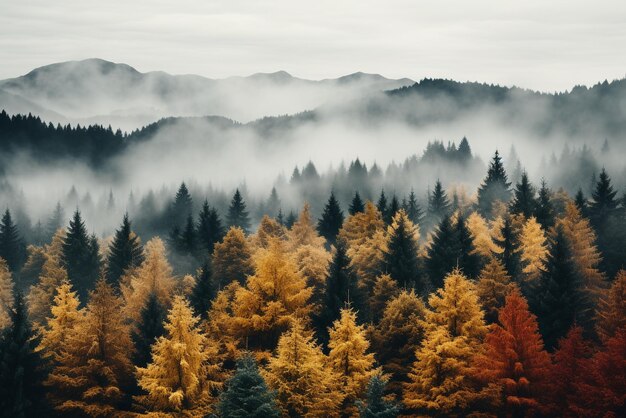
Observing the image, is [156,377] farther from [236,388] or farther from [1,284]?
[1,284]

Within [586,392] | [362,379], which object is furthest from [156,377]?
[586,392]

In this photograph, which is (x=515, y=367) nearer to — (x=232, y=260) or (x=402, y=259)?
(x=402, y=259)

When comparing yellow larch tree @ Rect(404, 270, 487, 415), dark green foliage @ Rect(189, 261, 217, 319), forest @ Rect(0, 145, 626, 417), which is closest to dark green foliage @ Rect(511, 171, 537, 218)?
forest @ Rect(0, 145, 626, 417)

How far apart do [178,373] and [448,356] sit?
17090 mm

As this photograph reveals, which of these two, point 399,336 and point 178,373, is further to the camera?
point 399,336

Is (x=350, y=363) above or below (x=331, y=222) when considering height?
below

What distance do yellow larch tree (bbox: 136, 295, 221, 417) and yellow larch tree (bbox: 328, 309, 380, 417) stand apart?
7878 millimetres

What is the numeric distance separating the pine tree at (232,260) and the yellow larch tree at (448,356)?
1179 inches

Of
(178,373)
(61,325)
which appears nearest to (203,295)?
(61,325)

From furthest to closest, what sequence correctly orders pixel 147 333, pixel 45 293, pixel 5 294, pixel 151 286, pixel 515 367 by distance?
pixel 5 294, pixel 45 293, pixel 151 286, pixel 147 333, pixel 515 367

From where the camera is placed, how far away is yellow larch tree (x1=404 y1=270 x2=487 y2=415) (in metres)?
44.0

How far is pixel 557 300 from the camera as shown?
5253cm

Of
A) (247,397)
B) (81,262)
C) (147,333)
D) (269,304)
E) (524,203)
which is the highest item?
(524,203)

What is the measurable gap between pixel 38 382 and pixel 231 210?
70.2 meters
